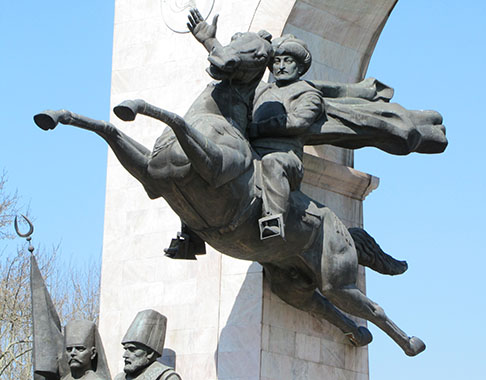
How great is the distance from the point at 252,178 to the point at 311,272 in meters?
1.38

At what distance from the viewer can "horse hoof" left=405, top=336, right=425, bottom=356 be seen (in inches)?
385

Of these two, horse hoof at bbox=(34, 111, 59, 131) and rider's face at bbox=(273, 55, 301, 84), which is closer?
horse hoof at bbox=(34, 111, 59, 131)

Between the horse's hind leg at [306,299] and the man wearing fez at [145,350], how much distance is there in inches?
42.6

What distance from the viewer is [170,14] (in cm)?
1098

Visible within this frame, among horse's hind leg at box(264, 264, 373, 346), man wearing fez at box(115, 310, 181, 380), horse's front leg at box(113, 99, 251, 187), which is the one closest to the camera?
horse's front leg at box(113, 99, 251, 187)

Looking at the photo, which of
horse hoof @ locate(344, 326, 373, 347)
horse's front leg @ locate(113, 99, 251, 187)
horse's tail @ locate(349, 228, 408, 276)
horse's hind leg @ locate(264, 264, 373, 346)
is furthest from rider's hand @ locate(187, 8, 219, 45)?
horse hoof @ locate(344, 326, 373, 347)

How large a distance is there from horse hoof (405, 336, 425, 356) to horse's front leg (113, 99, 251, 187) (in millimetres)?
2313

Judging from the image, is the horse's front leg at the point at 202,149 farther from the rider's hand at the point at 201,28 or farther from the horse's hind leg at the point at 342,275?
the horse's hind leg at the point at 342,275

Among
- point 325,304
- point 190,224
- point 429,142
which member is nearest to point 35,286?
point 190,224

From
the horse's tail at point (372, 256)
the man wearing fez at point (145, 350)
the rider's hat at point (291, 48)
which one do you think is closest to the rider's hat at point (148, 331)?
the man wearing fez at point (145, 350)

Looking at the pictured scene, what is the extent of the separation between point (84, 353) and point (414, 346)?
8.69 ft

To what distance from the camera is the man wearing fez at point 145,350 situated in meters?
8.88

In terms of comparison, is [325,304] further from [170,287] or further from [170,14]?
[170,14]

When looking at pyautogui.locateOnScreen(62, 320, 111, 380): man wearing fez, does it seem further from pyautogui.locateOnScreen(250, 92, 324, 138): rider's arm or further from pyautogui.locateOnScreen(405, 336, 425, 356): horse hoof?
pyautogui.locateOnScreen(405, 336, 425, 356): horse hoof
